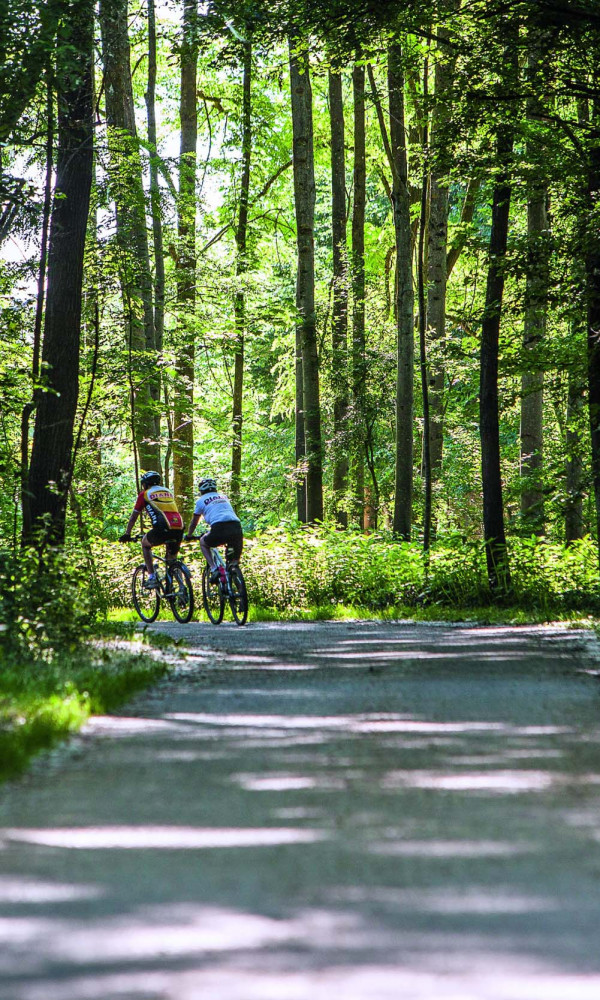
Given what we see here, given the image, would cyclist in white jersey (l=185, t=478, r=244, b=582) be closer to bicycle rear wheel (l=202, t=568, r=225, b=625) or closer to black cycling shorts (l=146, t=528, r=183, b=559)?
bicycle rear wheel (l=202, t=568, r=225, b=625)

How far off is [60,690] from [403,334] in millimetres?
16352

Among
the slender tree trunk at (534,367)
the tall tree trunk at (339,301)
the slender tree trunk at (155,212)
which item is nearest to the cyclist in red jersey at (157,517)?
the slender tree trunk at (534,367)

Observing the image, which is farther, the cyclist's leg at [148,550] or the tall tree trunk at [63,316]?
the cyclist's leg at [148,550]

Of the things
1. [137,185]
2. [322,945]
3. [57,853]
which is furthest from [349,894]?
[137,185]

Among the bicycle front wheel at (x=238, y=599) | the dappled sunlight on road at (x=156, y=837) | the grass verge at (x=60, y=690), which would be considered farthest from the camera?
the bicycle front wheel at (x=238, y=599)

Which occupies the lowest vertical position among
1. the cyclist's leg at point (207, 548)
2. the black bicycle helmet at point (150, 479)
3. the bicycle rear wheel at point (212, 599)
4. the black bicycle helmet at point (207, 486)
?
the bicycle rear wheel at point (212, 599)

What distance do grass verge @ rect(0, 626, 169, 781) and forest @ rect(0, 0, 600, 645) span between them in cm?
70

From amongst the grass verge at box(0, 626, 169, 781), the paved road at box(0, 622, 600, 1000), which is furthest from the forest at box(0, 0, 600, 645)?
the paved road at box(0, 622, 600, 1000)

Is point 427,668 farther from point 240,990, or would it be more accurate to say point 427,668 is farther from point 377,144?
point 377,144

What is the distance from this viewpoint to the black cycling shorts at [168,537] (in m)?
15.4

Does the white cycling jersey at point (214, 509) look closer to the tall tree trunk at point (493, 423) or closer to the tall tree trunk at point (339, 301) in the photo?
the tall tree trunk at point (493, 423)

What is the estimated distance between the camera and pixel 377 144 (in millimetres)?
31531

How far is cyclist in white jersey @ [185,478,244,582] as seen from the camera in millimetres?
14508

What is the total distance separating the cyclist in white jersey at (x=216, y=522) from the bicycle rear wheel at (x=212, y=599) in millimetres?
340
